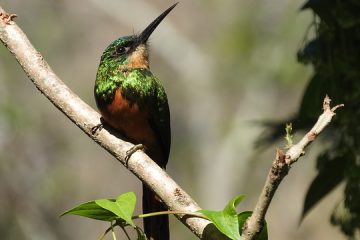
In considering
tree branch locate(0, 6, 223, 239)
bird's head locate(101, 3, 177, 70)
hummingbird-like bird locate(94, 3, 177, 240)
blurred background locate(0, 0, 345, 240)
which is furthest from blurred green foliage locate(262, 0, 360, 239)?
blurred background locate(0, 0, 345, 240)

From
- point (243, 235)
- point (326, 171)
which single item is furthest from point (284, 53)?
point (243, 235)

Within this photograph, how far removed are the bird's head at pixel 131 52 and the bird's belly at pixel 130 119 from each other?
276mm

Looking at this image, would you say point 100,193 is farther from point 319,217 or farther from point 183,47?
point 183,47

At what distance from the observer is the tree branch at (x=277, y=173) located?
4.01 ft

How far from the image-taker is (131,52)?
9.93ft

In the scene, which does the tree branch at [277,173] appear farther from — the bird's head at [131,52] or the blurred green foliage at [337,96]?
the bird's head at [131,52]

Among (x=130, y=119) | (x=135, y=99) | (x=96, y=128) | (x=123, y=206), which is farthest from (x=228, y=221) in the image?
(x=135, y=99)

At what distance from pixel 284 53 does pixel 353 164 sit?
848 centimetres

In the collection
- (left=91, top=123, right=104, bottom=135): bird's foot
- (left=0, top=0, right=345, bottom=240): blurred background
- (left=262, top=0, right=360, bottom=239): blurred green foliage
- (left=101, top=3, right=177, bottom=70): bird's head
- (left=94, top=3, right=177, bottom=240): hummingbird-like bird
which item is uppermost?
(left=0, top=0, right=345, bottom=240): blurred background

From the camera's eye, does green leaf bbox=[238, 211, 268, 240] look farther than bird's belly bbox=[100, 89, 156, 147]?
No

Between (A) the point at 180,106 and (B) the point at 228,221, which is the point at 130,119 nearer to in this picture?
(B) the point at 228,221

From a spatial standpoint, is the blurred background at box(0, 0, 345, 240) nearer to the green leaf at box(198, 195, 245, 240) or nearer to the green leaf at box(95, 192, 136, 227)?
the green leaf at box(95, 192, 136, 227)

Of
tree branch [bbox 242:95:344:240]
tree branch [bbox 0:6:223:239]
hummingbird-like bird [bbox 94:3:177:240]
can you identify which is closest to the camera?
tree branch [bbox 242:95:344:240]

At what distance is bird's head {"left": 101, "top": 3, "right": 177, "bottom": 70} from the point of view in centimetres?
299
